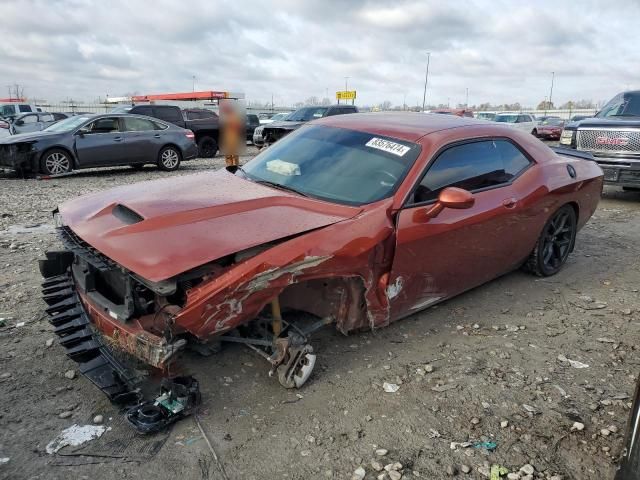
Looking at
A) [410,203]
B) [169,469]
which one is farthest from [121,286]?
[410,203]

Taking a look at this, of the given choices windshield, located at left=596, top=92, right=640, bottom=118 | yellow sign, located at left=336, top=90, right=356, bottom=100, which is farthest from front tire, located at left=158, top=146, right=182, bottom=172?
yellow sign, located at left=336, top=90, right=356, bottom=100

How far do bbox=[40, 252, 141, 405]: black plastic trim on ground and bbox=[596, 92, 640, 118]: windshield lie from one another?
9.90 m

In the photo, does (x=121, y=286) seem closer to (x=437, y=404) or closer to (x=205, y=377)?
(x=205, y=377)

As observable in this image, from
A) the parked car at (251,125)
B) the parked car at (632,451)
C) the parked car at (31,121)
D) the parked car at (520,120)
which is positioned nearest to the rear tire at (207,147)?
the parked car at (251,125)

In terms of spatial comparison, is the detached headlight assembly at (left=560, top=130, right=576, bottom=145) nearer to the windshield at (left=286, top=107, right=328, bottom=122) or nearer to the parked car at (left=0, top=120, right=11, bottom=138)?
the windshield at (left=286, top=107, right=328, bottom=122)

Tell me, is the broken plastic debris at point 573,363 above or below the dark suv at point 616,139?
below

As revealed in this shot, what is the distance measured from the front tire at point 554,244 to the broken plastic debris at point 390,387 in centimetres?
232

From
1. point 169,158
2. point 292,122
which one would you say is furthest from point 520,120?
point 169,158

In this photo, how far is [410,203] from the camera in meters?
3.26

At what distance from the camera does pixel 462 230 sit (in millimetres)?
3578

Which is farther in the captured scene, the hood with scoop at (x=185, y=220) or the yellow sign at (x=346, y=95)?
the yellow sign at (x=346, y=95)

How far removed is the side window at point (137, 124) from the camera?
11.6 metres

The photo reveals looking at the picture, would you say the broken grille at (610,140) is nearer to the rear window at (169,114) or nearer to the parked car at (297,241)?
the parked car at (297,241)

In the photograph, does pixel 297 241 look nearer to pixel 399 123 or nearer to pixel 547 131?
pixel 399 123
